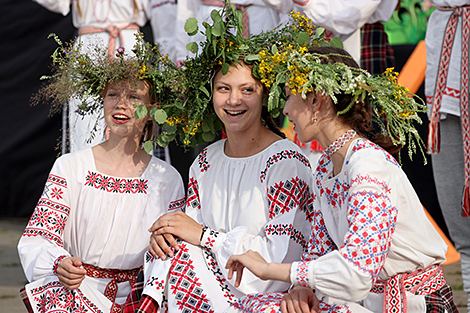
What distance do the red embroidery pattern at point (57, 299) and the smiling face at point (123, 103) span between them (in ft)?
2.74

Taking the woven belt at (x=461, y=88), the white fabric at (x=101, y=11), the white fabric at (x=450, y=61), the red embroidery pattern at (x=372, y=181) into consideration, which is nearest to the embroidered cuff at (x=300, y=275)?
the red embroidery pattern at (x=372, y=181)

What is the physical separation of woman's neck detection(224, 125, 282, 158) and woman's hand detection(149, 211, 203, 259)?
0.43m

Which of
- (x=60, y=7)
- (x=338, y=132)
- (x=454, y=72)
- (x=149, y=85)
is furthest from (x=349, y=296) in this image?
Result: (x=60, y=7)

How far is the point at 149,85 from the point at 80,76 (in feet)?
1.17

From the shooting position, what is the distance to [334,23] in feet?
11.7

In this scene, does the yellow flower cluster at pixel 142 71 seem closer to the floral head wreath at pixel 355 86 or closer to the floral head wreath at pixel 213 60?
the floral head wreath at pixel 213 60

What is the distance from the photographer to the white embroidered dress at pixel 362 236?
1.75 m

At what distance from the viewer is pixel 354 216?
1790 mm

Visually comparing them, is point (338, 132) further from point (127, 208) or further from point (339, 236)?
point (127, 208)

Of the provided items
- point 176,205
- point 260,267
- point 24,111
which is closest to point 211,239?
point 176,205

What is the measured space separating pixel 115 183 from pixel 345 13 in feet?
6.21

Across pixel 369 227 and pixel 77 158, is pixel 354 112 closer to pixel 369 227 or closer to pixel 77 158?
pixel 369 227

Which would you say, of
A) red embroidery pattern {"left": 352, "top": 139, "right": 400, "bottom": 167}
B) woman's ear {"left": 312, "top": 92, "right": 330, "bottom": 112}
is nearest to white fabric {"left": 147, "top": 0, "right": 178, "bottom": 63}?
woman's ear {"left": 312, "top": 92, "right": 330, "bottom": 112}

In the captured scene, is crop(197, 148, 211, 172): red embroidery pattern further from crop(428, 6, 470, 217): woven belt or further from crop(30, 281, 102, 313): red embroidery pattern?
crop(428, 6, 470, 217): woven belt
